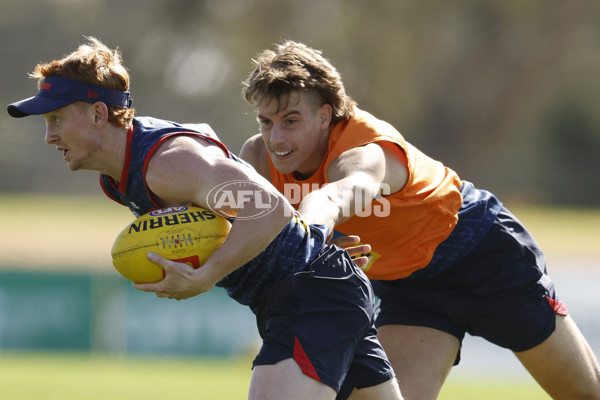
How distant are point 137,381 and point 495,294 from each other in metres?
5.70

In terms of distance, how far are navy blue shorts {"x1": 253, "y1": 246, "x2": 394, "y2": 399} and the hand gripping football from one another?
0.41 m

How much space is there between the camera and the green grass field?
357 inches

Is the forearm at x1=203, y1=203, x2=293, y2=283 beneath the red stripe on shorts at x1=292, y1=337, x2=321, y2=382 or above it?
above

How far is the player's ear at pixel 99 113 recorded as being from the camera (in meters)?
4.10

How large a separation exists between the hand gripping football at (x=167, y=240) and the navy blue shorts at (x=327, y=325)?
0.41 m

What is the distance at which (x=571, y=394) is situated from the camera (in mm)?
5148

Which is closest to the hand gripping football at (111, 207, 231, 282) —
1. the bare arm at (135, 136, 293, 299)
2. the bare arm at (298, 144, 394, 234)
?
the bare arm at (135, 136, 293, 299)

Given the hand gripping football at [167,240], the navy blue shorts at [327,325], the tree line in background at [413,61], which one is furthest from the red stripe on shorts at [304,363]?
the tree line in background at [413,61]

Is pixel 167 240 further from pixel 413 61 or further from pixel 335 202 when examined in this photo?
pixel 413 61

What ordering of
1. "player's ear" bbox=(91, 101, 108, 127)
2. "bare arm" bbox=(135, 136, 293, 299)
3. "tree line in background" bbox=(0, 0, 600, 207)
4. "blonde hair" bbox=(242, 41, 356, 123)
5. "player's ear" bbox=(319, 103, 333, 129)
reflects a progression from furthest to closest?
"tree line in background" bbox=(0, 0, 600, 207) < "player's ear" bbox=(319, 103, 333, 129) < "blonde hair" bbox=(242, 41, 356, 123) < "player's ear" bbox=(91, 101, 108, 127) < "bare arm" bbox=(135, 136, 293, 299)

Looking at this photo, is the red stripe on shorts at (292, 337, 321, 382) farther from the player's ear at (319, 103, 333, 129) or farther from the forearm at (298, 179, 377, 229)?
the player's ear at (319, 103, 333, 129)

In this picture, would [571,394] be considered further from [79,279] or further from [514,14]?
[514,14]

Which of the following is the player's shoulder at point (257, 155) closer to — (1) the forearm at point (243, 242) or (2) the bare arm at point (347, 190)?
(2) the bare arm at point (347, 190)

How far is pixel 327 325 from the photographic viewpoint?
4.02m
